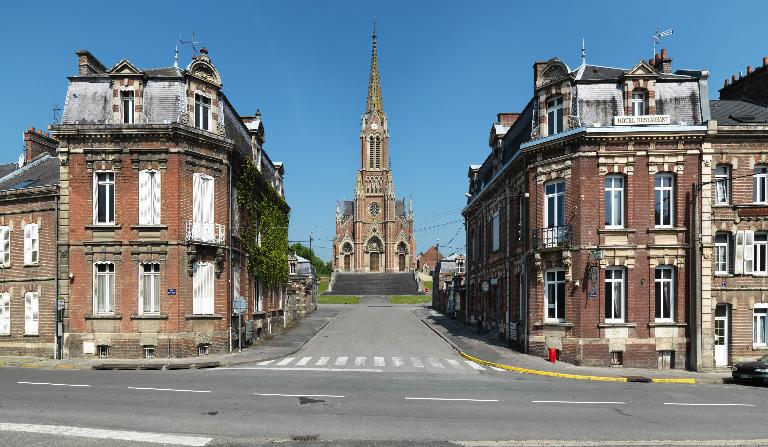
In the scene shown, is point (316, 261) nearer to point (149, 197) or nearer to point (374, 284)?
point (374, 284)

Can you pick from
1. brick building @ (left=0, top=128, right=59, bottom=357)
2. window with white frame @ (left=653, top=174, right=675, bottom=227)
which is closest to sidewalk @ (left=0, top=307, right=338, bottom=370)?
brick building @ (left=0, top=128, right=59, bottom=357)

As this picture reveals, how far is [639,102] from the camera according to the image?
26.8m

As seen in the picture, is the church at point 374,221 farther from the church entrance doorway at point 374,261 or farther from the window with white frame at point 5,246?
the window with white frame at point 5,246

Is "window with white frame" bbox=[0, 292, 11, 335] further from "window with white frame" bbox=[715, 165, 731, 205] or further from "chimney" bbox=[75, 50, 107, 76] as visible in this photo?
"window with white frame" bbox=[715, 165, 731, 205]

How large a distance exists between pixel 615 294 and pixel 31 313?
2666 centimetres

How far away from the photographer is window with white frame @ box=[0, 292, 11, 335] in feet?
98.0

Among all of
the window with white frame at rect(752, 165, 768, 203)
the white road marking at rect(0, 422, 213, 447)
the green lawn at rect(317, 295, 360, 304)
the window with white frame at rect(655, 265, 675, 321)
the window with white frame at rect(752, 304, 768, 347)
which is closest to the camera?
the white road marking at rect(0, 422, 213, 447)

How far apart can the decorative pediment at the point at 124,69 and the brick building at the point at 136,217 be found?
0.18ft

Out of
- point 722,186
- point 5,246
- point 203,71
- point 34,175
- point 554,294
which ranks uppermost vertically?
point 203,71

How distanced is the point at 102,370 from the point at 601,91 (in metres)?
23.7

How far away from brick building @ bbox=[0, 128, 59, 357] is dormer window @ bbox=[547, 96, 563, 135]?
22.9 meters

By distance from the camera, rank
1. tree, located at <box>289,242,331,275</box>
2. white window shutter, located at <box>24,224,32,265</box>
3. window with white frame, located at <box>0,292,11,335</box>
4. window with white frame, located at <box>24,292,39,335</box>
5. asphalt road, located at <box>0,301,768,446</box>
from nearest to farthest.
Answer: asphalt road, located at <box>0,301,768,446</box>
window with white frame, located at <box>24,292,39,335</box>
white window shutter, located at <box>24,224,32,265</box>
window with white frame, located at <box>0,292,11,335</box>
tree, located at <box>289,242,331,275</box>

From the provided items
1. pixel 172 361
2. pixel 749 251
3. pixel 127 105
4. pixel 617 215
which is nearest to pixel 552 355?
pixel 617 215

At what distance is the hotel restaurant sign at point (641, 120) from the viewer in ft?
85.3
